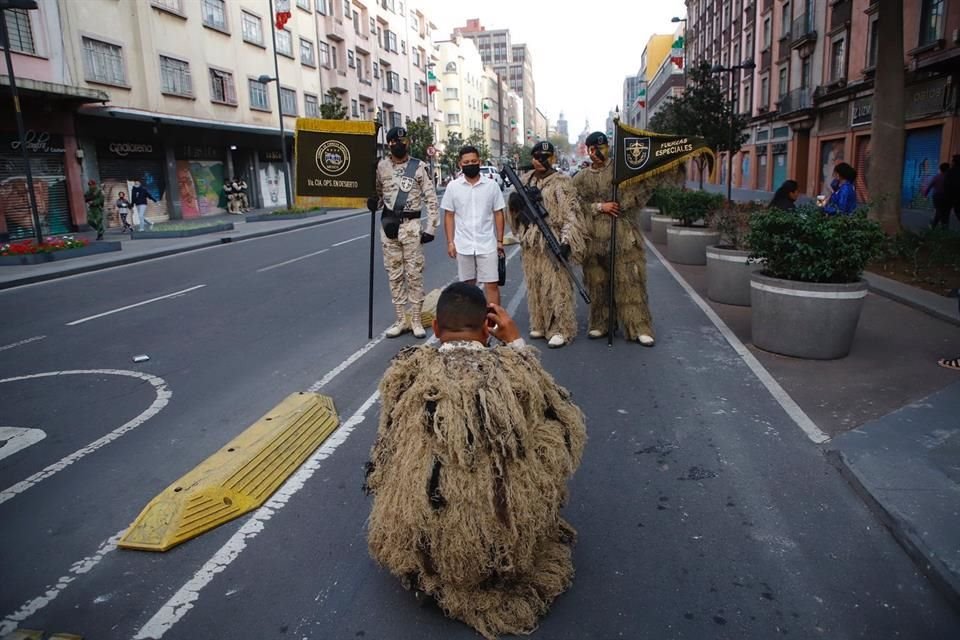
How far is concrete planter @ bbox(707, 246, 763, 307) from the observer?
8555mm

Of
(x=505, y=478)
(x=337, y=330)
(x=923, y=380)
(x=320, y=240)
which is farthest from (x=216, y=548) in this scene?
(x=320, y=240)

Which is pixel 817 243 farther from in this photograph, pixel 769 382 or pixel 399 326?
pixel 399 326

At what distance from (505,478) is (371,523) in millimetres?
647

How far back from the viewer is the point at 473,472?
8.37 feet

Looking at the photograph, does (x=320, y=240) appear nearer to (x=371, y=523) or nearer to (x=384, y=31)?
(x=371, y=523)

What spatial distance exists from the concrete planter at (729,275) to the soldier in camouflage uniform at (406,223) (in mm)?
3822

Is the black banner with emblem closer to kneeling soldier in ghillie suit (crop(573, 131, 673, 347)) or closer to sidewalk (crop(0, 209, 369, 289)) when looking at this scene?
kneeling soldier in ghillie suit (crop(573, 131, 673, 347))

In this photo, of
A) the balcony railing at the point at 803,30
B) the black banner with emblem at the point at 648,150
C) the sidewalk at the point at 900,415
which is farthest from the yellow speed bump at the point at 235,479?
the balcony railing at the point at 803,30

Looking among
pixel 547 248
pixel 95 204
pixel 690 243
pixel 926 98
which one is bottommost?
pixel 690 243

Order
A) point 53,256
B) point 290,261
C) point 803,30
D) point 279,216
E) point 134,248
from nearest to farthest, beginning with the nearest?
point 290,261 → point 53,256 → point 134,248 → point 279,216 → point 803,30

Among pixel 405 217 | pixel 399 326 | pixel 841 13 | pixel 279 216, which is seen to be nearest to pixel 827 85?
pixel 841 13

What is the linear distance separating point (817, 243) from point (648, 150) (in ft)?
5.69

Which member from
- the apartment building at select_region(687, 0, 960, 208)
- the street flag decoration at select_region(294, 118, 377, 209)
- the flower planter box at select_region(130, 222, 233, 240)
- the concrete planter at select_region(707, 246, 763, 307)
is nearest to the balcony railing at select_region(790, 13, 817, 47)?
the apartment building at select_region(687, 0, 960, 208)

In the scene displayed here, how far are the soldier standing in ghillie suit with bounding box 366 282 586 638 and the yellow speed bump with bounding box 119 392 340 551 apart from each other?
1212 millimetres
